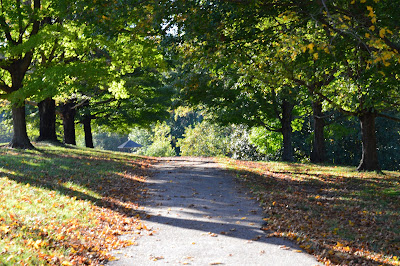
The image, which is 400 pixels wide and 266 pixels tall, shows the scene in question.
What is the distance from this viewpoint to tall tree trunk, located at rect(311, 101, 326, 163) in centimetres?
2353

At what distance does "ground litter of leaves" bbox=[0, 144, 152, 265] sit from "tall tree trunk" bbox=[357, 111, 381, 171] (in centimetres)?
1099

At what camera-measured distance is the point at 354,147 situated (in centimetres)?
3344

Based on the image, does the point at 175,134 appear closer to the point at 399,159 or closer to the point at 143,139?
the point at 143,139

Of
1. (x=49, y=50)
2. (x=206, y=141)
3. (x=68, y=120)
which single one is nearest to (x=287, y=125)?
(x=49, y=50)

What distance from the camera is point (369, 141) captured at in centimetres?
1878

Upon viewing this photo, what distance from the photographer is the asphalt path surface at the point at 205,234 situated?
6.14 metres

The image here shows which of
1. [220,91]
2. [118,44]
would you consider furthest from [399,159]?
[118,44]

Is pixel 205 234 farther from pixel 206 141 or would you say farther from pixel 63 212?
pixel 206 141

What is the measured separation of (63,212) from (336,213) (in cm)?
650

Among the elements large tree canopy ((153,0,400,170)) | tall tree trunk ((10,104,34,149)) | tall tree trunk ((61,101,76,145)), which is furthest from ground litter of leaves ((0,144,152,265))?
tall tree trunk ((61,101,76,145))

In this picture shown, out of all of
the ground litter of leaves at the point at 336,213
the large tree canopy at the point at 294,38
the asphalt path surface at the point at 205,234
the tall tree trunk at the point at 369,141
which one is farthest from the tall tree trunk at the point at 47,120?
the tall tree trunk at the point at 369,141

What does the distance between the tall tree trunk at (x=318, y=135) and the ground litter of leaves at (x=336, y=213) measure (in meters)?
6.63

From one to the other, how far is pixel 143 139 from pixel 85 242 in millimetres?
71084

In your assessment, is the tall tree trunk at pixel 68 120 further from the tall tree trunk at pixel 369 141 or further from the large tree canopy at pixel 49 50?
the tall tree trunk at pixel 369 141
